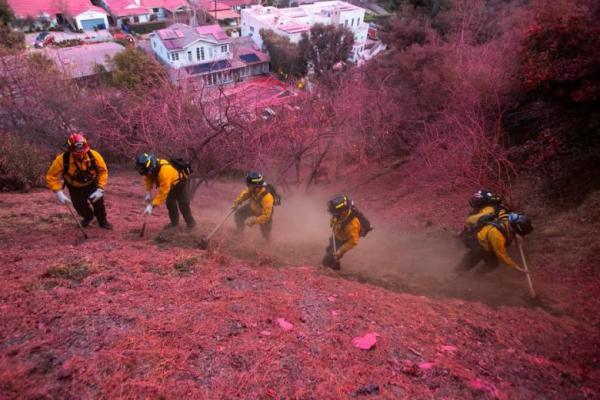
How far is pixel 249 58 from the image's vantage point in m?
30.7

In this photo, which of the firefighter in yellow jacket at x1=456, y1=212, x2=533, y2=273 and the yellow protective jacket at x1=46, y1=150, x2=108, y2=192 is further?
the yellow protective jacket at x1=46, y1=150, x2=108, y2=192

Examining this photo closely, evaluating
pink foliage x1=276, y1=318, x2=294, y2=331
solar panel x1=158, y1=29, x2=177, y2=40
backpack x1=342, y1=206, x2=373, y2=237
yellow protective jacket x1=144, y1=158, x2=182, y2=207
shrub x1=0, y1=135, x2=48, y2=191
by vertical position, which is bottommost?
shrub x1=0, y1=135, x2=48, y2=191

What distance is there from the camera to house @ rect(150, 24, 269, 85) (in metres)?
28.8

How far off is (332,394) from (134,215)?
258 inches

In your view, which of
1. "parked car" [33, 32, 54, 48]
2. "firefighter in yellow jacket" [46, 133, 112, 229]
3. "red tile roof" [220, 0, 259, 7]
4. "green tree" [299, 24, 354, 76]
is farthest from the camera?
"red tile roof" [220, 0, 259, 7]

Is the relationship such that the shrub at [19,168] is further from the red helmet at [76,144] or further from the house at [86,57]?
the house at [86,57]

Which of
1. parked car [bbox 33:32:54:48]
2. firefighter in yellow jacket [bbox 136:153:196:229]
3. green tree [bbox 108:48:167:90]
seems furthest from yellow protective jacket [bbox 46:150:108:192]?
parked car [bbox 33:32:54:48]

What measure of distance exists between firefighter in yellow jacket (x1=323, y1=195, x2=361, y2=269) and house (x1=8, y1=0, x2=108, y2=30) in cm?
4233

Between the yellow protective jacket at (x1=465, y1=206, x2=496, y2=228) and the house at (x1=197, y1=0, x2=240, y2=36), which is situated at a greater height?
the house at (x1=197, y1=0, x2=240, y2=36)

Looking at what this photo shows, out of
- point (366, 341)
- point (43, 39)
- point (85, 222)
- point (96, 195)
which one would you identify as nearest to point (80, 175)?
point (96, 195)

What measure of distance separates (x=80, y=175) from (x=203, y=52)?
87.9ft

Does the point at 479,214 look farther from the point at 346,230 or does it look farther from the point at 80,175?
the point at 80,175

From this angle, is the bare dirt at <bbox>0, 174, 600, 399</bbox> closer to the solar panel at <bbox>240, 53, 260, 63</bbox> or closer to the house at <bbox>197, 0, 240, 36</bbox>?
the solar panel at <bbox>240, 53, 260, 63</bbox>

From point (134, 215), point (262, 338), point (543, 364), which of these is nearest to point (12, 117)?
point (134, 215)
